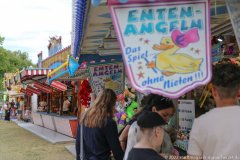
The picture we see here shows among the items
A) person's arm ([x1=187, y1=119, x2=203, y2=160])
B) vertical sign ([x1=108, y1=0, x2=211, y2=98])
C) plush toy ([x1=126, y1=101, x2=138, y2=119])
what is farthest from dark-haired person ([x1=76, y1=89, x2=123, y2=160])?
plush toy ([x1=126, y1=101, x2=138, y2=119])

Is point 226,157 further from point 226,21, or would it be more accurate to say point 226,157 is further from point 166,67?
point 226,21

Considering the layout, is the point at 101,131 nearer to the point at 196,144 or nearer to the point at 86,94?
the point at 196,144

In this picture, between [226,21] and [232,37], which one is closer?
[226,21]

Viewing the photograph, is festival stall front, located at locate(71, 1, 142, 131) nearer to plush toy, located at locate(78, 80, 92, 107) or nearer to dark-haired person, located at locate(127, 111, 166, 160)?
dark-haired person, located at locate(127, 111, 166, 160)

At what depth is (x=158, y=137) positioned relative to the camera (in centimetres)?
241

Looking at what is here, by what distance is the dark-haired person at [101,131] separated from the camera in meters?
3.62

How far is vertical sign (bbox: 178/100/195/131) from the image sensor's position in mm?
3952

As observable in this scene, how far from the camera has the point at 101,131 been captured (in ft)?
12.0

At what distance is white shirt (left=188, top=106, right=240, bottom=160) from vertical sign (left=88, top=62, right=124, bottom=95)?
4.76m

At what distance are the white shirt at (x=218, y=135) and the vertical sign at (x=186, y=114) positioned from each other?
162cm

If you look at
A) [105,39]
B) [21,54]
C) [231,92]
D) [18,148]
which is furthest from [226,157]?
[21,54]

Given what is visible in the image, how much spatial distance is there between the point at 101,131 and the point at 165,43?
1606mm

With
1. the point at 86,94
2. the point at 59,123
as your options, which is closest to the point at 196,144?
the point at 86,94

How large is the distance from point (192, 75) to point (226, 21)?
2671mm
